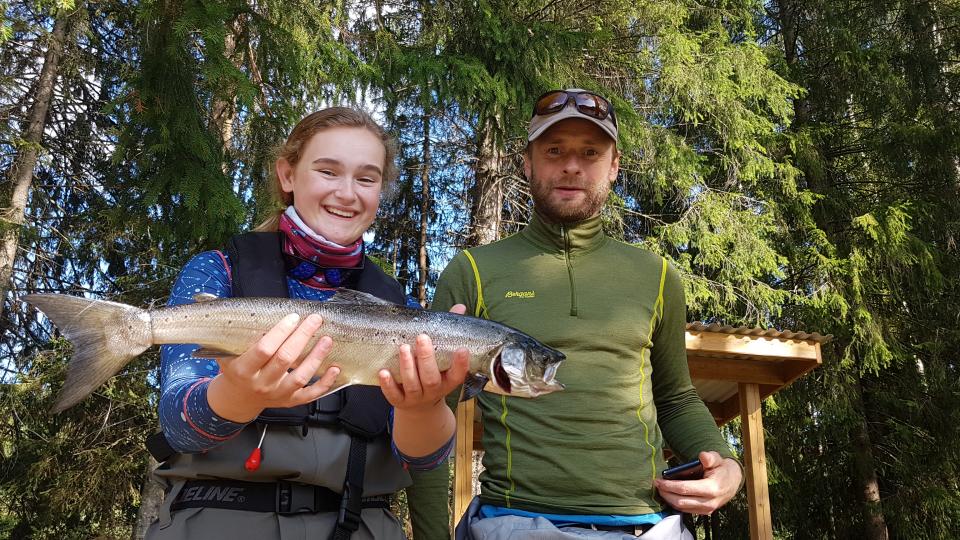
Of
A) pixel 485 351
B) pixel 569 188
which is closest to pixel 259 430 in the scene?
pixel 485 351

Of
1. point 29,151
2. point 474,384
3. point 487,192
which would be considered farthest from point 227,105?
point 474,384

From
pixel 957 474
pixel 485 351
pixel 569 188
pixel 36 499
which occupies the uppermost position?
pixel 569 188

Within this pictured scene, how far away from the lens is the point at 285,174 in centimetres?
318

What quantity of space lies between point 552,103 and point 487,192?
10199mm

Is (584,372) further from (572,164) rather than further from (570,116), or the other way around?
(570,116)

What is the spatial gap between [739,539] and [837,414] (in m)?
4.16

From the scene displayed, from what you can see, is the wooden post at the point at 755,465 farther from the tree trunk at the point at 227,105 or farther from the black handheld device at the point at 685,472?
the tree trunk at the point at 227,105

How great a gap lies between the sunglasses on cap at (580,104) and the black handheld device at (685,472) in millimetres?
1683

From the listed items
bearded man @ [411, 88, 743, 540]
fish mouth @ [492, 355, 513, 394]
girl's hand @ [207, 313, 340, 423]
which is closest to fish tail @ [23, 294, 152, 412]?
girl's hand @ [207, 313, 340, 423]

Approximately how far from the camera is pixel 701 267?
55.4 ft

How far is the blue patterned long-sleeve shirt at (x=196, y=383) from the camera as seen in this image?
2230mm

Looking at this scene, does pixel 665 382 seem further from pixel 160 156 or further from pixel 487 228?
pixel 487 228

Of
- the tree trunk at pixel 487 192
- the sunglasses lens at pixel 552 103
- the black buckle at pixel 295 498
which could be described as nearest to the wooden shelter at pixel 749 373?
the tree trunk at pixel 487 192

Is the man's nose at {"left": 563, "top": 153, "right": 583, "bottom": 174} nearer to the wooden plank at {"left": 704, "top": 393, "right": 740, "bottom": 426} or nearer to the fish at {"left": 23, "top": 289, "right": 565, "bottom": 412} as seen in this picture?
the fish at {"left": 23, "top": 289, "right": 565, "bottom": 412}
